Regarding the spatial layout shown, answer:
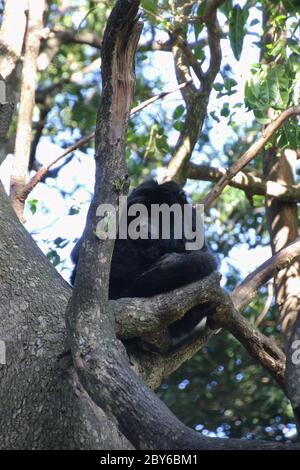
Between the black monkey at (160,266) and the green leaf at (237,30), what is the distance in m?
1.22

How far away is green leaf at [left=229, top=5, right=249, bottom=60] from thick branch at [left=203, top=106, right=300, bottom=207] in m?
0.74

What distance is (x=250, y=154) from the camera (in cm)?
555

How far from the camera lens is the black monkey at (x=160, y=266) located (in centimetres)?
492

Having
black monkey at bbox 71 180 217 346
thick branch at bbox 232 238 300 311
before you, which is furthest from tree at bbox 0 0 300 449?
black monkey at bbox 71 180 217 346

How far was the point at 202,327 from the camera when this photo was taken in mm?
5184

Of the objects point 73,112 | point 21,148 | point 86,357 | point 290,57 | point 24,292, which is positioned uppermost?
point 73,112

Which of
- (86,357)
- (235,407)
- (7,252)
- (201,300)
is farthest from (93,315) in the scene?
(235,407)

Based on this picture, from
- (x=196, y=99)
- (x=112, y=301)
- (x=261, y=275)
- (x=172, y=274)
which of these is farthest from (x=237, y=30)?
(x=112, y=301)

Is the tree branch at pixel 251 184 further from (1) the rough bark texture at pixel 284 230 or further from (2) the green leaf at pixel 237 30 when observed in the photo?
(2) the green leaf at pixel 237 30

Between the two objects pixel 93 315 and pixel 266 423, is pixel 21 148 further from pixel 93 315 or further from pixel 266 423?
pixel 266 423

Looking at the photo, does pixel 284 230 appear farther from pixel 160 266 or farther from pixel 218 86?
pixel 160 266

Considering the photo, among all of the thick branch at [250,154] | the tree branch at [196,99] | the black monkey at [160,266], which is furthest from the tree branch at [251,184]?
the thick branch at [250,154]

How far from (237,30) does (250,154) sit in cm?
127

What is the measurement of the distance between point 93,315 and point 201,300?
125 centimetres
